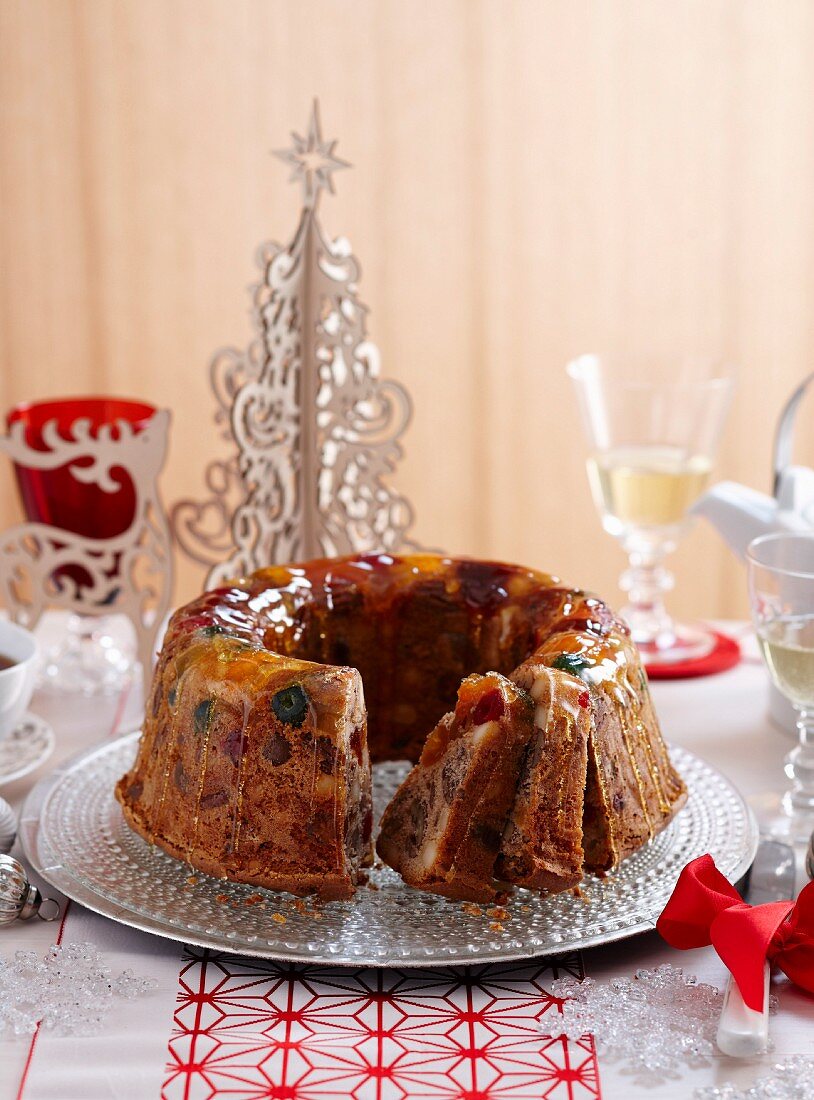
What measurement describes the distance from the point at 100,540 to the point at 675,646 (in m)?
0.75

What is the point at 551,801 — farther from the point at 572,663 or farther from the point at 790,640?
the point at 790,640

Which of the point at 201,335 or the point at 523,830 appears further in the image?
the point at 201,335

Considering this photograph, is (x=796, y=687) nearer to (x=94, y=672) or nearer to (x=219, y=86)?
(x=94, y=672)

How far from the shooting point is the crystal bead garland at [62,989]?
3.34ft

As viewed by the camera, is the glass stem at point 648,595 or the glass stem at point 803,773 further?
the glass stem at point 648,595

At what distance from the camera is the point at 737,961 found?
1018 millimetres

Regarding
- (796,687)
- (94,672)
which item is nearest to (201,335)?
(94,672)

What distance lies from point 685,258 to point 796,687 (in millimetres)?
2052

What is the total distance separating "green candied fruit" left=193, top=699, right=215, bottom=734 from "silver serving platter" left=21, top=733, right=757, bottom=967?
12 centimetres

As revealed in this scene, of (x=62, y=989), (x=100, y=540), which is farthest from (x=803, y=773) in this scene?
(x=100, y=540)

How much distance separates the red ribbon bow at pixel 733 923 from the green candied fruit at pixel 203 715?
396 millimetres

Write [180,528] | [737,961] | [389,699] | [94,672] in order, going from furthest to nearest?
[180,528] < [94,672] < [389,699] < [737,961]

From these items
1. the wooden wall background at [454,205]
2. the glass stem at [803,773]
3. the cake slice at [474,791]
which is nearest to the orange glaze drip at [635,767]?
the cake slice at [474,791]

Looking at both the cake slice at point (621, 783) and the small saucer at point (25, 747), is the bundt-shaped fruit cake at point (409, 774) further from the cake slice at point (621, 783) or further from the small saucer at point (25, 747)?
the small saucer at point (25, 747)
